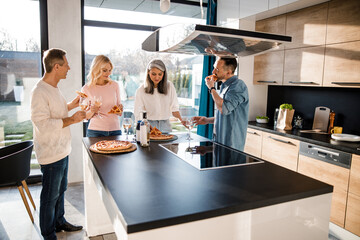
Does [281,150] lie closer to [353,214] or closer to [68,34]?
[353,214]

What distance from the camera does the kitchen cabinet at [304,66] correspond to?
10.6 ft

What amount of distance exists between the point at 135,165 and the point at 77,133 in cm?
253

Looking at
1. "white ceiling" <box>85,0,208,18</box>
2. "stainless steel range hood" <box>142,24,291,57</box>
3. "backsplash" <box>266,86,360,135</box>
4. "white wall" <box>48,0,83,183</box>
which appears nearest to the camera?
"stainless steel range hood" <box>142,24,291,57</box>

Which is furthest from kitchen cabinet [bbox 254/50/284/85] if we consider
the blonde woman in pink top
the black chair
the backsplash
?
the black chair

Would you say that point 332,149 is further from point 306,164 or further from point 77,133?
point 77,133

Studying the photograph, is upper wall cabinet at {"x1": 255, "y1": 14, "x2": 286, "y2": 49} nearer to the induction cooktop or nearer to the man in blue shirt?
the man in blue shirt

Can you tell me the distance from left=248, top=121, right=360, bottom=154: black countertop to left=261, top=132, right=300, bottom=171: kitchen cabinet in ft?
0.20

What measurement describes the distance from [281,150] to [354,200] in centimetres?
96

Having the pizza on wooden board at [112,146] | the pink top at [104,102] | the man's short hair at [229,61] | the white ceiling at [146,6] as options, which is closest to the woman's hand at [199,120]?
the man's short hair at [229,61]

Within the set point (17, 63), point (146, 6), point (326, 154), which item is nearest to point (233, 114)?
point (326, 154)

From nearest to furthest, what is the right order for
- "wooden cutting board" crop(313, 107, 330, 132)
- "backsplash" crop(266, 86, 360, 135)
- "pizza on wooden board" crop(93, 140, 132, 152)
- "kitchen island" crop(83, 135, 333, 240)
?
1. "kitchen island" crop(83, 135, 333, 240)
2. "pizza on wooden board" crop(93, 140, 132, 152)
3. "backsplash" crop(266, 86, 360, 135)
4. "wooden cutting board" crop(313, 107, 330, 132)

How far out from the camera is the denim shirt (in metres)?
2.60

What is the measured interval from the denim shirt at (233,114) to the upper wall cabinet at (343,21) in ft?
4.05

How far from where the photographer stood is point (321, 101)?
3.55 meters
